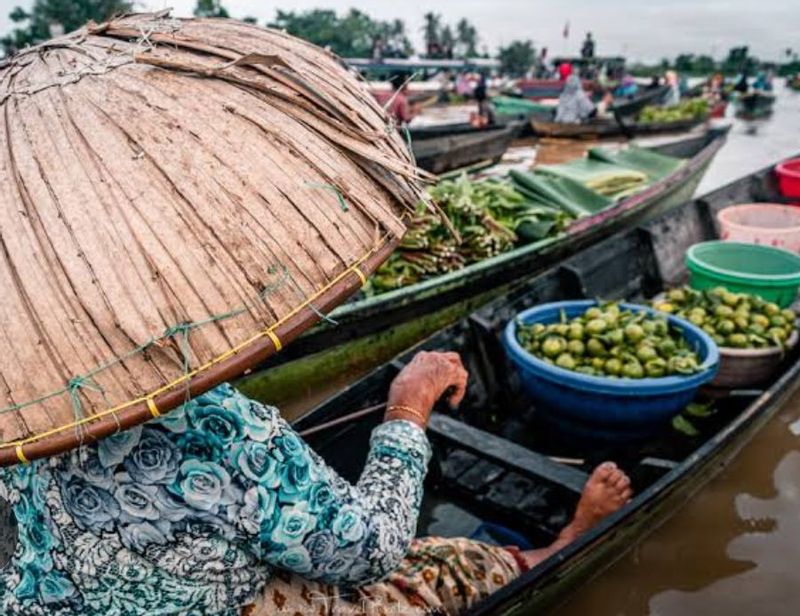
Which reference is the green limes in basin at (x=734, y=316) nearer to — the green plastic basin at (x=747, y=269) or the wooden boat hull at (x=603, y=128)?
the green plastic basin at (x=747, y=269)

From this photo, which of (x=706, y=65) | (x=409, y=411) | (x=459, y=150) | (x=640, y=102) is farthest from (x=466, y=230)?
(x=706, y=65)

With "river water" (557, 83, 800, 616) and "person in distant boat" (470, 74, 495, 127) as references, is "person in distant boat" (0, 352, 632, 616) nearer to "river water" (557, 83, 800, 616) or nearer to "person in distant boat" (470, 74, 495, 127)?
"river water" (557, 83, 800, 616)

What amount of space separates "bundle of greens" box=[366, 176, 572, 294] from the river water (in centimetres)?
226

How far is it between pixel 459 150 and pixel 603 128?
7.66 m

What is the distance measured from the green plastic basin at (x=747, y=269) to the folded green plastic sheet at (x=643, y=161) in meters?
3.23

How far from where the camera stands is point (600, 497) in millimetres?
2488

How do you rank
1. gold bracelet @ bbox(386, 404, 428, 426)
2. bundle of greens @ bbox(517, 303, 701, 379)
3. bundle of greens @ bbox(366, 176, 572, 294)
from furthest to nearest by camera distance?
bundle of greens @ bbox(366, 176, 572, 294) → bundle of greens @ bbox(517, 303, 701, 379) → gold bracelet @ bbox(386, 404, 428, 426)

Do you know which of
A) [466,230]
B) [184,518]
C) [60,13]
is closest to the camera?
[184,518]

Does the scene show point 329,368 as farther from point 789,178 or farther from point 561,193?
point 789,178

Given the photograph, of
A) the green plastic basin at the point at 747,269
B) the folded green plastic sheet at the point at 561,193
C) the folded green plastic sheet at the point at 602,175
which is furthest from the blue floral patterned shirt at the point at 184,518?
the folded green plastic sheet at the point at 602,175

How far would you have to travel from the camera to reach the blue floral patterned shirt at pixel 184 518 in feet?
3.99

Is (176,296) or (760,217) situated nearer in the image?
(176,296)

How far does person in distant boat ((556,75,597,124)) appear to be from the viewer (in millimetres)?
15398

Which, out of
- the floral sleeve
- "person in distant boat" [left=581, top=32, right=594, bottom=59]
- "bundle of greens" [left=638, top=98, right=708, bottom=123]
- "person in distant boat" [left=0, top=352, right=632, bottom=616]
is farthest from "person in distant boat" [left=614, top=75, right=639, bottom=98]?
"person in distant boat" [left=0, top=352, right=632, bottom=616]
